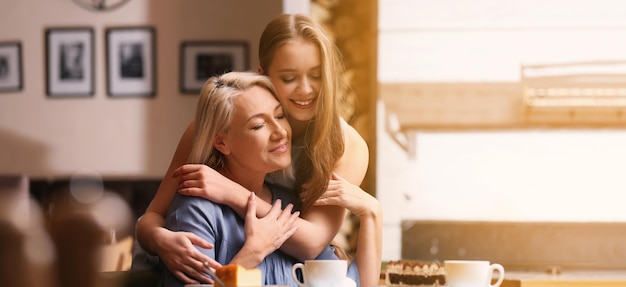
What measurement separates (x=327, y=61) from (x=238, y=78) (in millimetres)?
181

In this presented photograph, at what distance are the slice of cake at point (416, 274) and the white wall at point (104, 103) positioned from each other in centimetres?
354

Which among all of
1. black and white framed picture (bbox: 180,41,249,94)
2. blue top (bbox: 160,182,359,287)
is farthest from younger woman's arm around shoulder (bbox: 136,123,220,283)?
black and white framed picture (bbox: 180,41,249,94)

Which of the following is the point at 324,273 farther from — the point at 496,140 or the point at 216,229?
the point at 496,140

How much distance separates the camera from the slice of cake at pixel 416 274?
1.58 meters

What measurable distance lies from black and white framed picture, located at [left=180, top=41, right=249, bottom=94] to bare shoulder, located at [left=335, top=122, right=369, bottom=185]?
3.19 metres

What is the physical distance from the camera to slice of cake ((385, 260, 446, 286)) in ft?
5.20

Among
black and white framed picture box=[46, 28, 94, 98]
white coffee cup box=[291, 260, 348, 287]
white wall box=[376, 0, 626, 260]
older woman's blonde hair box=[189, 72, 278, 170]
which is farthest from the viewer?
black and white framed picture box=[46, 28, 94, 98]

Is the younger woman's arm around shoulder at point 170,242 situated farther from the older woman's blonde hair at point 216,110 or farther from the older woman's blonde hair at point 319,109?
the older woman's blonde hair at point 319,109

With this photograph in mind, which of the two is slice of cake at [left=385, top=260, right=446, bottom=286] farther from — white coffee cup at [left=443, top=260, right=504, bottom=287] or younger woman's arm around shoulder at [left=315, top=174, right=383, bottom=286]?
younger woman's arm around shoulder at [left=315, top=174, right=383, bottom=286]

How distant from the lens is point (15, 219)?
59 centimetres

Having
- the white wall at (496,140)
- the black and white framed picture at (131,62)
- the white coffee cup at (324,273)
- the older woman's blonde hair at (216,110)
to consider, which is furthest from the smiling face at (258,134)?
the black and white framed picture at (131,62)

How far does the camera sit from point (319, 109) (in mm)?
1821

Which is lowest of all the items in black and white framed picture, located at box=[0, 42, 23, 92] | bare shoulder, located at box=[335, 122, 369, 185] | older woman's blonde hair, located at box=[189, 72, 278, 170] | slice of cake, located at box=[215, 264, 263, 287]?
slice of cake, located at box=[215, 264, 263, 287]

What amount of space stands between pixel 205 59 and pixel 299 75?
3.37 m
